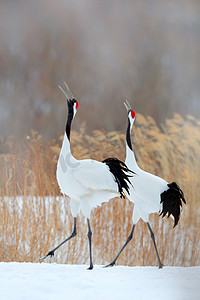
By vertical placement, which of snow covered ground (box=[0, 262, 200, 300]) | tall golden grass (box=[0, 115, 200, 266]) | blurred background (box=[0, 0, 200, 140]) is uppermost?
blurred background (box=[0, 0, 200, 140])

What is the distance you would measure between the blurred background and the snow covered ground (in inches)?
94.5

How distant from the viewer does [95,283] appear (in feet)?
4.01

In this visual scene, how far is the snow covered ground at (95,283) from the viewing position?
114 centimetres

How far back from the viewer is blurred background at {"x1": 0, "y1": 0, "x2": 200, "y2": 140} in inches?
150

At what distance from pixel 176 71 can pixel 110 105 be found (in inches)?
25.2

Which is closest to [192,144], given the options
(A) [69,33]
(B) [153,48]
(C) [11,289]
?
(C) [11,289]

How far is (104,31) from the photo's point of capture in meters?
3.97

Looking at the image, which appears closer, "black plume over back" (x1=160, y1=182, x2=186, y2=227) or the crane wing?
the crane wing

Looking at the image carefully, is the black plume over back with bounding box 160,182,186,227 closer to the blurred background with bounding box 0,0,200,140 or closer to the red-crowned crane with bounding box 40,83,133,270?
the red-crowned crane with bounding box 40,83,133,270

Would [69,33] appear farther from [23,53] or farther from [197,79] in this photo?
[197,79]

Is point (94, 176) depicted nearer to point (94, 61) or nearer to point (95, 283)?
point (95, 283)

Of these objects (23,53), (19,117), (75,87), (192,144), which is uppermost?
(23,53)

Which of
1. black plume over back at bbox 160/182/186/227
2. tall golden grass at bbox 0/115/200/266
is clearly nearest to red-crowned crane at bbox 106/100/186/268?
black plume over back at bbox 160/182/186/227

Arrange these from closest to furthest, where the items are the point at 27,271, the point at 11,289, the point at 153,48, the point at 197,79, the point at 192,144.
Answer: the point at 11,289 < the point at 27,271 < the point at 192,144 < the point at 197,79 < the point at 153,48
